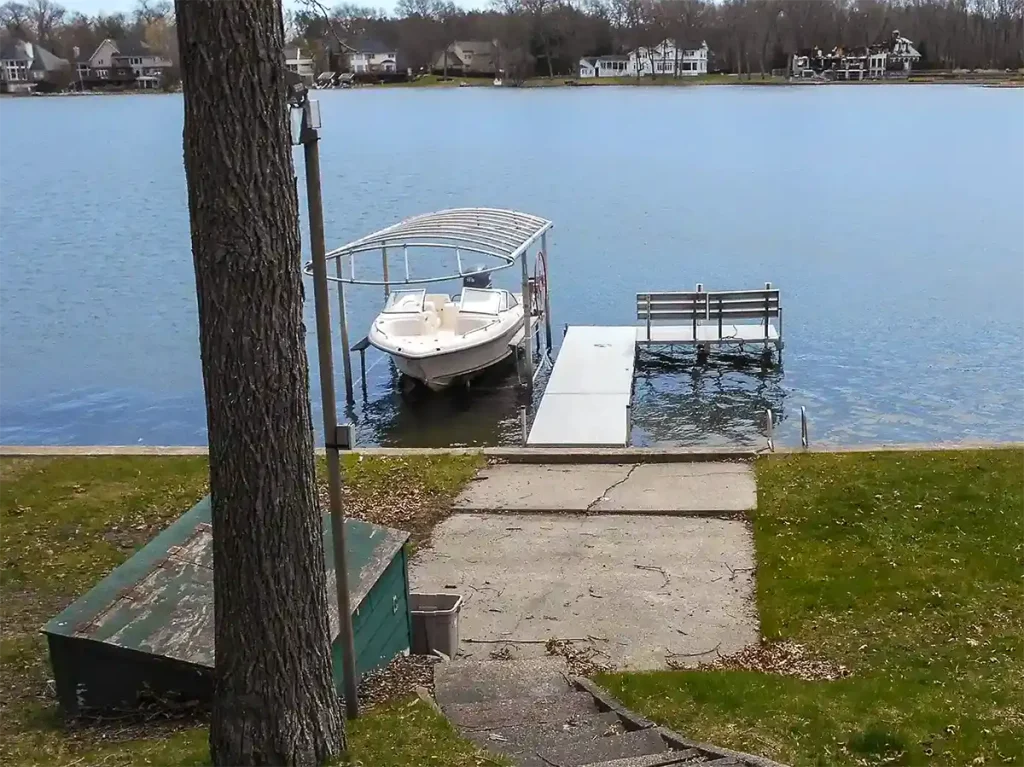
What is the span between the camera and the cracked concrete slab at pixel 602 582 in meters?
7.01

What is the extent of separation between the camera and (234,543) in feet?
13.8

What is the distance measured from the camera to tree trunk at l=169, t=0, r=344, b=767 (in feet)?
12.6

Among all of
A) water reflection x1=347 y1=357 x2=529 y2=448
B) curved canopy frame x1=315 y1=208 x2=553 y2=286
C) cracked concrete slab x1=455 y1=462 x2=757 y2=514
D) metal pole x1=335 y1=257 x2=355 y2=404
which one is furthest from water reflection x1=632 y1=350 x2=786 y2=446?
cracked concrete slab x1=455 y1=462 x2=757 y2=514

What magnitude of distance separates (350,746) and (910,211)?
131 feet

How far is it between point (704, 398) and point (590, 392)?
2.88 m

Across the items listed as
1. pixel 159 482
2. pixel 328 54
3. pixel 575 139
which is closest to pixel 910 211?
pixel 575 139

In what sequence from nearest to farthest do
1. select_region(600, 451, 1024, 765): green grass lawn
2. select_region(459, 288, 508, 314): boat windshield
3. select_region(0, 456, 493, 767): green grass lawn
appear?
select_region(0, 456, 493, 767): green grass lawn → select_region(600, 451, 1024, 765): green grass lawn → select_region(459, 288, 508, 314): boat windshield

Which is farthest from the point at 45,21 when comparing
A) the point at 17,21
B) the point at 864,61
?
the point at 864,61

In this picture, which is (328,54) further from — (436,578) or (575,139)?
(575,139)

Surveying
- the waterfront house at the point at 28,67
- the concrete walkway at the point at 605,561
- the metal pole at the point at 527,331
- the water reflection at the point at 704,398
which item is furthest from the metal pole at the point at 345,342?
the waterfront house at the point at 28,67

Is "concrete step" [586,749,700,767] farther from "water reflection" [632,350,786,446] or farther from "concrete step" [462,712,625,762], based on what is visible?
"water reflection" [632,350,786,446]

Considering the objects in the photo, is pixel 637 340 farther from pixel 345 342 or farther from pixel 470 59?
pixel 470 59

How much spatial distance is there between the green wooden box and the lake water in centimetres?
1215

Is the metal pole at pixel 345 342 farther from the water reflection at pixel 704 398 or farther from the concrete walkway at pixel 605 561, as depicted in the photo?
the concrete walkway at pixel 605 561
